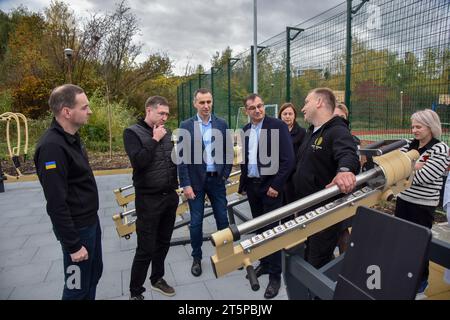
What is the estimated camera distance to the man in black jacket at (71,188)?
6.04ft

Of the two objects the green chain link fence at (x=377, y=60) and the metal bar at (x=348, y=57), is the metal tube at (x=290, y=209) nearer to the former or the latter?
the green chain link fence at (x=377, y=60)

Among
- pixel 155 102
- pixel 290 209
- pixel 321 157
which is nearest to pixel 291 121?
pixel 321 157

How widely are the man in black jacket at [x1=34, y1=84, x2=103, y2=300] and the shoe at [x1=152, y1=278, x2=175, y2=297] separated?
0.66 meters

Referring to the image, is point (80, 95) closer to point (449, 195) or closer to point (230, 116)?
point (449, 195)

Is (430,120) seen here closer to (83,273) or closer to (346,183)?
(346,183)

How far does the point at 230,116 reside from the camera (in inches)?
371

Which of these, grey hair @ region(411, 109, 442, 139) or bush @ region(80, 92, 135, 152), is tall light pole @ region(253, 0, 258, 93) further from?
bush @ region(80, 92, 135, 152)

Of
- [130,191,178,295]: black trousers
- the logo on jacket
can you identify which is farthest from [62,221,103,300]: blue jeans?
the logo on jacket

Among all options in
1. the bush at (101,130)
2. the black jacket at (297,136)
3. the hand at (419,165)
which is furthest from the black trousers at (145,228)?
the bush at (101,130)

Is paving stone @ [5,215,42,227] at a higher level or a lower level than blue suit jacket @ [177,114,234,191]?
lower

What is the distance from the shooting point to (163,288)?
2.75m

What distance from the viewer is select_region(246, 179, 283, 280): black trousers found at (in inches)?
111
